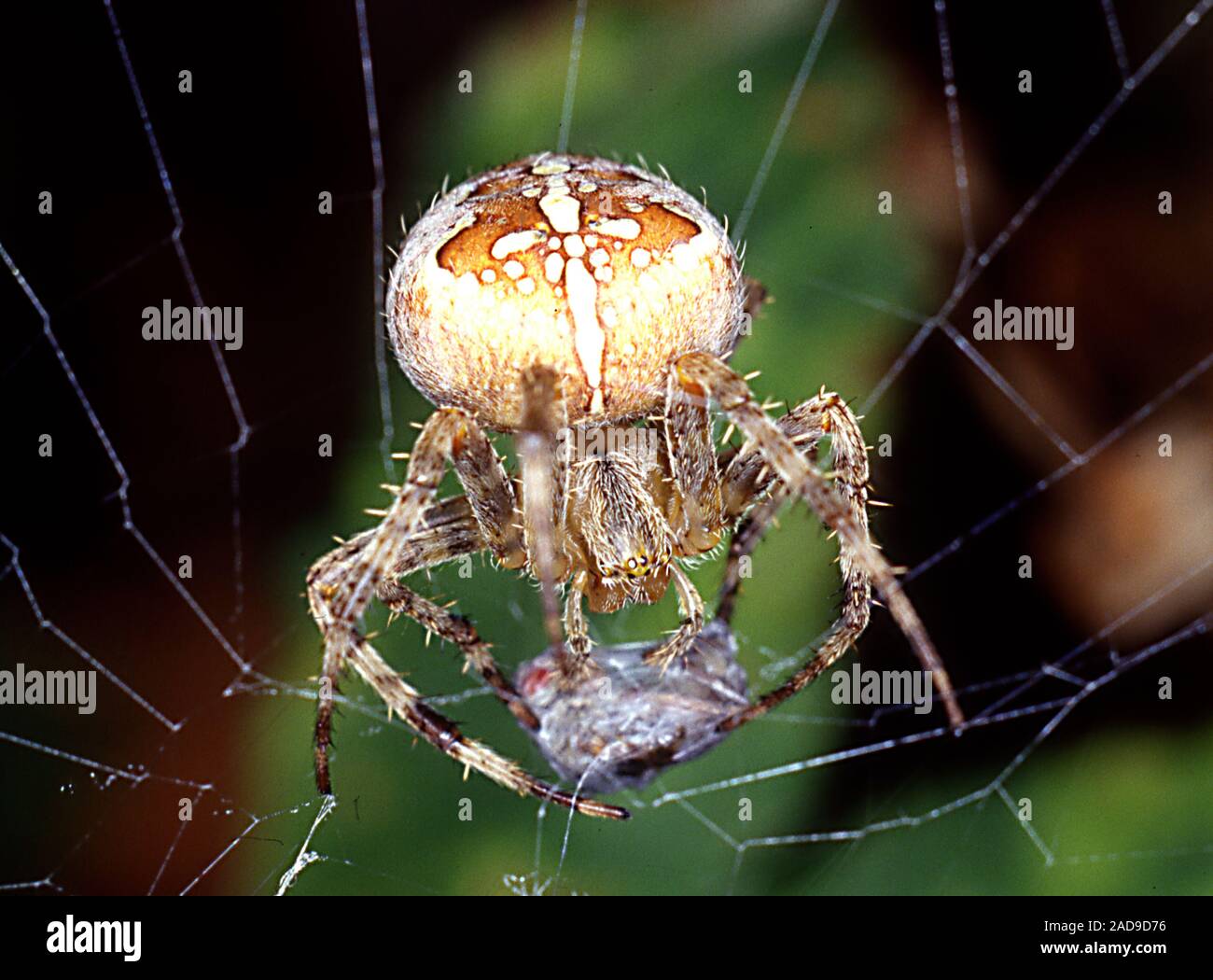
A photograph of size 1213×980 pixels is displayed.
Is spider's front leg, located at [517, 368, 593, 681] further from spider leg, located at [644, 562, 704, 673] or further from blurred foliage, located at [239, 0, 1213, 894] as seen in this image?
blurred foliage, located at [239, 0, 1213, 894]

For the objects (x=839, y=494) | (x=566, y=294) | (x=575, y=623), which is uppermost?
(x=566, y=294)

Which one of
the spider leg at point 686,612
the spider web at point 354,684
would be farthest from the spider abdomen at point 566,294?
the spider web at point 354,684

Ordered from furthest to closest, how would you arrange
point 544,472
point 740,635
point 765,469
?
point 740,635 → point 765,469 → point 544,472

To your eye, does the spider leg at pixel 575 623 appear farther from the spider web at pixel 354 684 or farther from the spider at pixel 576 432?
the spider web at pixel 354 684

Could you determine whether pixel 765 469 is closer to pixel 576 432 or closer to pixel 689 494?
pixel 689 494

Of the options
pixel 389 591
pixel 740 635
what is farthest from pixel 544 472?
pixel 740 635

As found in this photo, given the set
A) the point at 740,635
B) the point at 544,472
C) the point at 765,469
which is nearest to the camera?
the point at 544,472

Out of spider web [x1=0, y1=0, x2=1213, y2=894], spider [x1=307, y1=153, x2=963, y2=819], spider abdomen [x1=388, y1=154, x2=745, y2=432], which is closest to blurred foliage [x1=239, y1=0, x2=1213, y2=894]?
spider web [x1=0, y1=0, x2=1213, y2=894]
